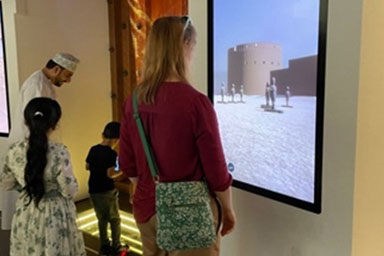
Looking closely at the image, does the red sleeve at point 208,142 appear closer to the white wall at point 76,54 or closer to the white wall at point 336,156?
the white wall at point 336,156

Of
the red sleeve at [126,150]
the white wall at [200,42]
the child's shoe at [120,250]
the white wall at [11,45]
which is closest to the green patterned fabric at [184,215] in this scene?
the red sleeve at [126,150]

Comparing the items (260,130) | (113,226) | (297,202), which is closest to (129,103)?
(260,130)

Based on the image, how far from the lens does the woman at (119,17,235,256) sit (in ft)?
3.97

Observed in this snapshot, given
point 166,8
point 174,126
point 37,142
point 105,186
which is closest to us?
point 174,126

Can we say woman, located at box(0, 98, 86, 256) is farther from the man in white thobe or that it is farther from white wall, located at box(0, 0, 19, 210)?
white wall, located at box(0, 0, 19, 210)

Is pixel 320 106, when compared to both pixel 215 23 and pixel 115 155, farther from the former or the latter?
pixel 115 155

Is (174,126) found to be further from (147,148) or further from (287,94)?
(287,94)

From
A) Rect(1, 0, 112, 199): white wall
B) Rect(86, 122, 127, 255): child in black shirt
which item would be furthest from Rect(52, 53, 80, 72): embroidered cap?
Rect(1, 0, 112, 199): white wall

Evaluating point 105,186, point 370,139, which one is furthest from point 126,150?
point 105,186

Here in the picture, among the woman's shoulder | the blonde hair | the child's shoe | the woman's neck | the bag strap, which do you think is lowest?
the child's shoe

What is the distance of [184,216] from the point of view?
1.23 m

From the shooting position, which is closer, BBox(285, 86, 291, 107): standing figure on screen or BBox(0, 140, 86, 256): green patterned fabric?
BBox(285, 86, 291, 107): standing figure on screen

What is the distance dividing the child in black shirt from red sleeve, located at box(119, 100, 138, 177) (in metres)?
1.17

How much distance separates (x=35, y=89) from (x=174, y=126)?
1.67 meters
